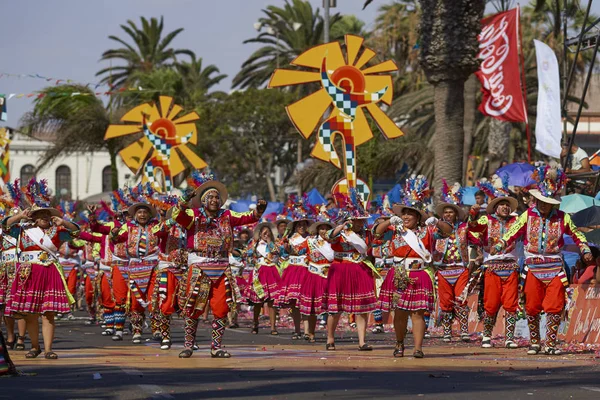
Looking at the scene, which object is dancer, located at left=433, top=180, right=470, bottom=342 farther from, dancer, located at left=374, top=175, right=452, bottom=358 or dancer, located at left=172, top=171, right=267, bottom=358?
dancer, located at left=172, top=171, right=267, bottom=358

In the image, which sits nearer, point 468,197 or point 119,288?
point 119,288

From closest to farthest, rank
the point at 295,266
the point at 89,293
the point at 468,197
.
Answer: the point at 295,266
the point at 468,197
the point at 89,293

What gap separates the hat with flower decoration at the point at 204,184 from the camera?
540 inches

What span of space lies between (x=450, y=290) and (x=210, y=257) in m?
5.21

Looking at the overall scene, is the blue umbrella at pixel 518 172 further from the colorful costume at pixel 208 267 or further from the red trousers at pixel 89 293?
the red trousers at pixel 89 293

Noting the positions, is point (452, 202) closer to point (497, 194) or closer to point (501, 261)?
point (497, 194)

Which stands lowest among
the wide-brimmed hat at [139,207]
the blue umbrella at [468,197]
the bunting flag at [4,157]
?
the wide-brimmed hat at [139,207]

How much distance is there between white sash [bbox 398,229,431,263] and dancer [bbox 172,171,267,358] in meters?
1.69

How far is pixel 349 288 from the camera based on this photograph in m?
16.1

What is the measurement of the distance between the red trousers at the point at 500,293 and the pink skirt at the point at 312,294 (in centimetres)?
241

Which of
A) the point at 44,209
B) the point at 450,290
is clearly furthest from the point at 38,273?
the point at 450,290

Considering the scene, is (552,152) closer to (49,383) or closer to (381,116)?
(381,116)

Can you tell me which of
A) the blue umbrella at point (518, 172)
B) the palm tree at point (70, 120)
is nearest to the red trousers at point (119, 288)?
the blue umbrella at point (518, 172)

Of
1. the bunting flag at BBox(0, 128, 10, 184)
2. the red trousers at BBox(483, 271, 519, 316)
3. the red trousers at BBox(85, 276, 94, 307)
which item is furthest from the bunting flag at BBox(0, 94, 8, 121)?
the red trousers at BBox(483, 271, 519, 316)
